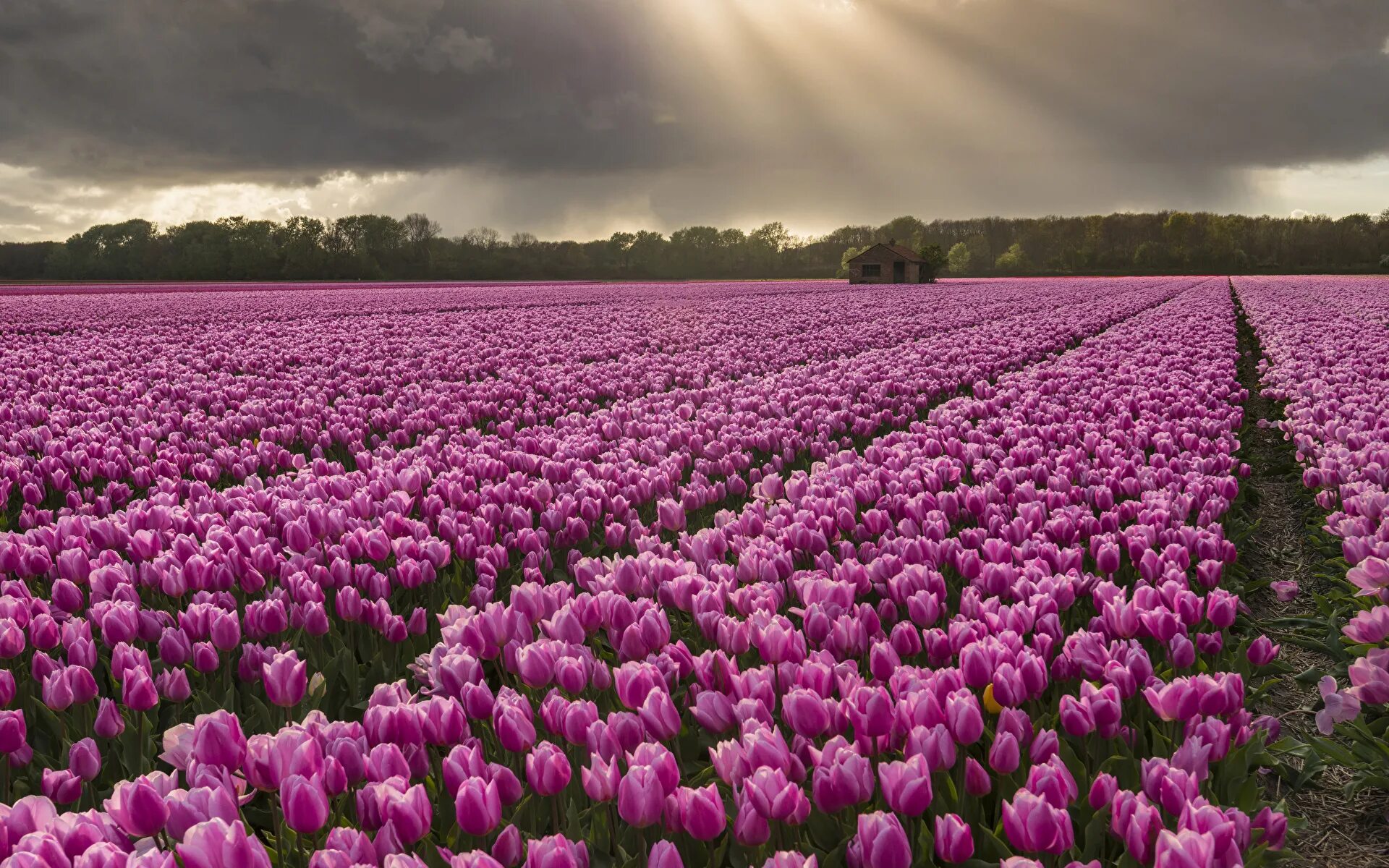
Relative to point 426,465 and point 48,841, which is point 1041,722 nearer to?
point 48,841

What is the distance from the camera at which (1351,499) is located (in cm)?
525

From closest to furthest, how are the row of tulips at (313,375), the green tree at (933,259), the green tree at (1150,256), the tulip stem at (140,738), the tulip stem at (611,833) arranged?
1. the tulip stem at (611,833)
2. the tulip stem at (140,738)
3. the row of tulips at (313,375)
4. the green tree at (933,259)
5. the green tree at (1150,256)

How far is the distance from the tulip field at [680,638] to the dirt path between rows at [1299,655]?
0.08 metres

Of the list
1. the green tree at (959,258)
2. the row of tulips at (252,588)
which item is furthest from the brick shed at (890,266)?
the row of tulips at (252,588)

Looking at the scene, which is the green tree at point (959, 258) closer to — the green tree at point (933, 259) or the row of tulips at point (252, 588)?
the green tree at point (933, 259)

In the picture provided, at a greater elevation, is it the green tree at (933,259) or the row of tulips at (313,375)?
the green tree at (933,259)

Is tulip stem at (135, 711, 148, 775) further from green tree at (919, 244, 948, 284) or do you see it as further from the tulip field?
green tree at (919, 244, 948, 284)

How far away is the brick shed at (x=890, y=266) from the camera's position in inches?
3391

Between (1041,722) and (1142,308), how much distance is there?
3443 centimetres

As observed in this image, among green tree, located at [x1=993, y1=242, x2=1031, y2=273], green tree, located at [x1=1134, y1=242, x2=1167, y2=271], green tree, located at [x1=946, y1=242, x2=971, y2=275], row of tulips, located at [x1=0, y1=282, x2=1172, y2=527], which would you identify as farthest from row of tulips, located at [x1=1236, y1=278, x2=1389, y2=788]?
green tree, located at [x1=993, y1=242, x2=1031, y2=273]

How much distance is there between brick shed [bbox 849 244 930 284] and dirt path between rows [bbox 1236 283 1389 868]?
77.6 m

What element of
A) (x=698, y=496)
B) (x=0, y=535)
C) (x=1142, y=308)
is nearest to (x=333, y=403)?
(x=0, y=535)

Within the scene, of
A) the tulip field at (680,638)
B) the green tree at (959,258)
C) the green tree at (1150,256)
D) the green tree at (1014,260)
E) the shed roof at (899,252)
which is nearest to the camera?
the tulip field at (680,638)

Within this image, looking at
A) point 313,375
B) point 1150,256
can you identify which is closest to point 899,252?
point 1150,256
